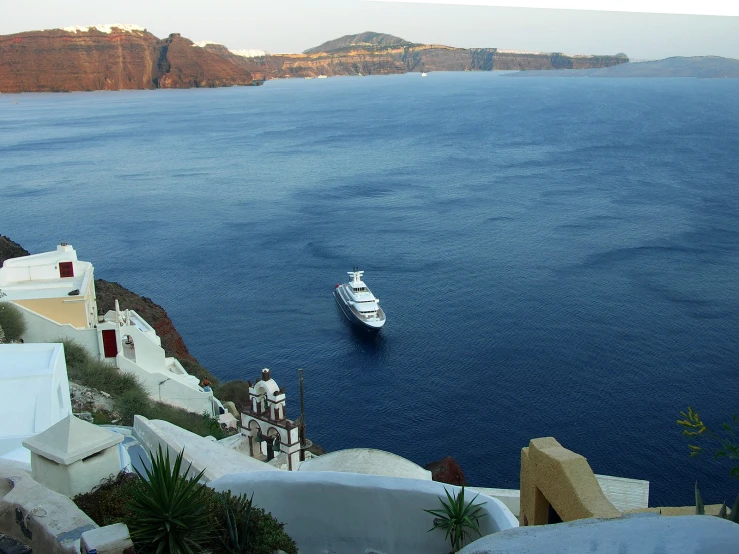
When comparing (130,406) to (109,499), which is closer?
(109,499)

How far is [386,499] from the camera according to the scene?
6.61m

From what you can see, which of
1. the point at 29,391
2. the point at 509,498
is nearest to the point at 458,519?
the point at 509,498

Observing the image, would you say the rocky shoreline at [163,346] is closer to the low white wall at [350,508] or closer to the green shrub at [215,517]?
the low white wall at [350,508]

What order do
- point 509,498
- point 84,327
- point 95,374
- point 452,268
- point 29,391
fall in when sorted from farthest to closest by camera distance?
1. point 452,268
2. point 84,327
3. point 95,374
4. point 29,391
5. point 509,498

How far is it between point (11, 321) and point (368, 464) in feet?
42.4

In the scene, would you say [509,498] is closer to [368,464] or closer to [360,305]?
[368,464]

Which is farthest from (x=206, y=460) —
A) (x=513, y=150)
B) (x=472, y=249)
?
(x=513, y=150)

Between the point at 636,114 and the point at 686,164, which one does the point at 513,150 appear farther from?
the point at 636,114

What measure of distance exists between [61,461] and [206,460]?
4.16 metres

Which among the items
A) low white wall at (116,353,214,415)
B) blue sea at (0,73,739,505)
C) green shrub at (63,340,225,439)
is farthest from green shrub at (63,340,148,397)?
blue sea at (0,73,739,505)

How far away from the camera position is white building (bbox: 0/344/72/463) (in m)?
12.1

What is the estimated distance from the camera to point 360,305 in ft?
120

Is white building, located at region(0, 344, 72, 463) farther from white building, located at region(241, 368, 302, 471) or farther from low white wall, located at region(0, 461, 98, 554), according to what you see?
low white wall, located at region(0, 461, 98, 554)

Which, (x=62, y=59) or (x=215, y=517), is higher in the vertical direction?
(x=62, y=59)
